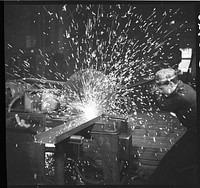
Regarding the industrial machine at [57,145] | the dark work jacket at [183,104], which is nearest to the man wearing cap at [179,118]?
the dark work jacket at [183,104]

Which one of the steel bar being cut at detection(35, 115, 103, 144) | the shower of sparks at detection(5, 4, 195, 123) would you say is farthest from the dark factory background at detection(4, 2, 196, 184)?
the steel bar being cut at detection(35, 115, 103, 144)

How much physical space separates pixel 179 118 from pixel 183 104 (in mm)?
75

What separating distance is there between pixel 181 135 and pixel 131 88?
0.35 meters

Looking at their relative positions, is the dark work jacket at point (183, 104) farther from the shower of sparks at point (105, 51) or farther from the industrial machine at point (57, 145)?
the industrial machine at point (57, 145)

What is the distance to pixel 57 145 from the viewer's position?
127 cm

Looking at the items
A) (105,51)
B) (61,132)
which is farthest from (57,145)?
(105,51)

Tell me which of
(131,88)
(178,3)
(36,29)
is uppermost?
(178,3)

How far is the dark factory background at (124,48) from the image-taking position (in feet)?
4.25

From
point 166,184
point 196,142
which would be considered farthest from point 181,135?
point 166,184

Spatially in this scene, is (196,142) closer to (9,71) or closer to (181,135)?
(181,135)

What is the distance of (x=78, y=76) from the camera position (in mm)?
1319

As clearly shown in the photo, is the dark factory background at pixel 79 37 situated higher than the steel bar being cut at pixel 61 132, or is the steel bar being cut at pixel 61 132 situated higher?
the dark factory background at pixel 79 37

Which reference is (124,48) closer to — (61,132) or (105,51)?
(105,51)

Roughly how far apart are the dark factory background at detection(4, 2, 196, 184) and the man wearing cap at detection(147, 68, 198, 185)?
0.03m
